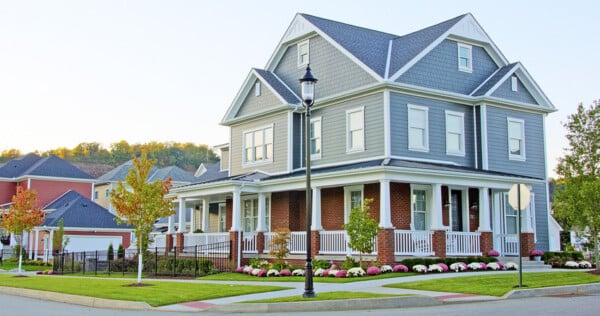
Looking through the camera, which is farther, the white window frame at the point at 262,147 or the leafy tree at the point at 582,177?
the white window frame at the point at 262,147

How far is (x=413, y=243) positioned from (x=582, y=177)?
6640 mm

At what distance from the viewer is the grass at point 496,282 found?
62.5ft

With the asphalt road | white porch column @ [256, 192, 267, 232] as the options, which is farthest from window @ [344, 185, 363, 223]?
the asphalt road

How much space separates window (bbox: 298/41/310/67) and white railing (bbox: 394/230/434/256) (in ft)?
36.0

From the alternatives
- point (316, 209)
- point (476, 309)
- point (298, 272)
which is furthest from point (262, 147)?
point (476, 309)

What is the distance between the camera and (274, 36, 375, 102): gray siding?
2977 cm

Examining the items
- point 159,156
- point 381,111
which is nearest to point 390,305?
point 381,111

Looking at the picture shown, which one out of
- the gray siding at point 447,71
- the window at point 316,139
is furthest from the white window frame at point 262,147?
the gray siding at point 447,71

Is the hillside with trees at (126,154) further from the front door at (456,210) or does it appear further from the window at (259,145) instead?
the front door at (456,210)

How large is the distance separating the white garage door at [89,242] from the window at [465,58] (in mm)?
34620

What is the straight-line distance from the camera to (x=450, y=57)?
102 ft

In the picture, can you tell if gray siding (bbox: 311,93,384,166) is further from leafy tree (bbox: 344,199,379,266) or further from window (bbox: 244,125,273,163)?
leafy tree (bbox: 344,199,379,266)

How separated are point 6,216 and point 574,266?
95.2 feet

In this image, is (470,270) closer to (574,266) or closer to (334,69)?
(574,266)
